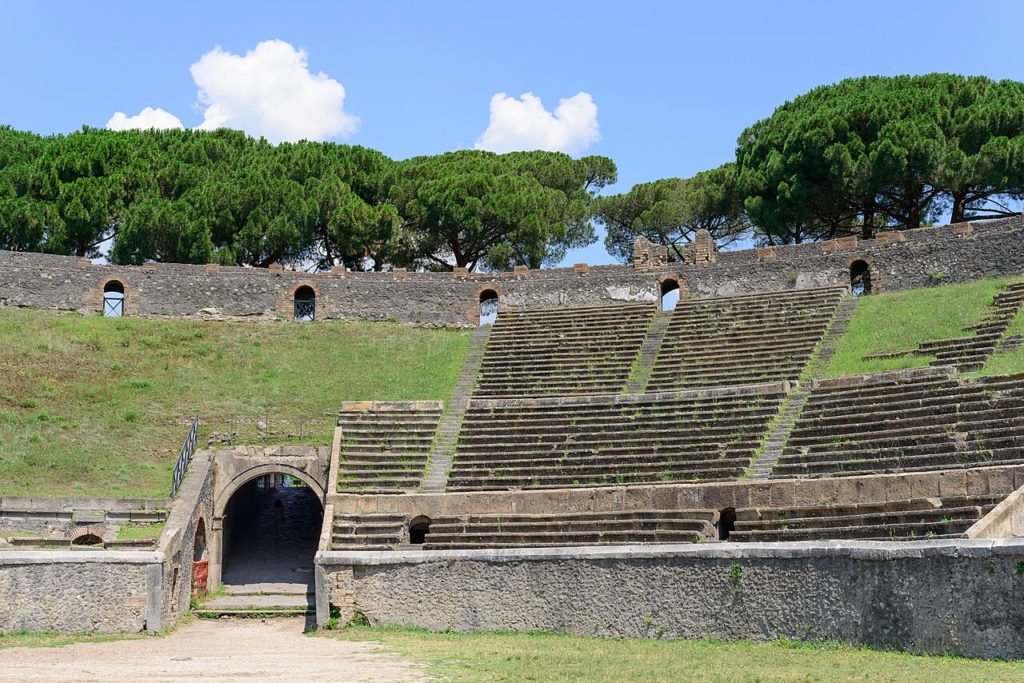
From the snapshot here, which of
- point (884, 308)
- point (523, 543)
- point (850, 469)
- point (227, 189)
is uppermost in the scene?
point (227, 189)

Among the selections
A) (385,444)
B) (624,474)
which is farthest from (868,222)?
(385,444)

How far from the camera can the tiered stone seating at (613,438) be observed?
2275cm

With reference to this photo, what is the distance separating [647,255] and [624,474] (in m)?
14.9

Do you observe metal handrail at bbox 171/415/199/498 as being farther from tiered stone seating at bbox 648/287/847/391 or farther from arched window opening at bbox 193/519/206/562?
tiered stone seating at bbox 648/287/847/391

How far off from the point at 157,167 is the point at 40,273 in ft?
30.0

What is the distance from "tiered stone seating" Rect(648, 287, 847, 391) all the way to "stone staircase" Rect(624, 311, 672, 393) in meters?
0.21

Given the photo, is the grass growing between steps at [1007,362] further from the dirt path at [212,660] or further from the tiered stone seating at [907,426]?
the dirt path at [212,660]

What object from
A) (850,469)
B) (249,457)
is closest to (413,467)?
(249,457)

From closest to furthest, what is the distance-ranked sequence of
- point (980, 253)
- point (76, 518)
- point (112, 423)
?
point (76, 518) → point (112, 423) → point (980, 253)

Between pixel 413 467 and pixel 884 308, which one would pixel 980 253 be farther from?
pixel 413 467

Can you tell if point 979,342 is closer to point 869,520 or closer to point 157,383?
point 869,520

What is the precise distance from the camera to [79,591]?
17438 millimetres

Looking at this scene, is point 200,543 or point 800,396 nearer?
point 200,543

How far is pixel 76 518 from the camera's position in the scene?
73.4 ft
